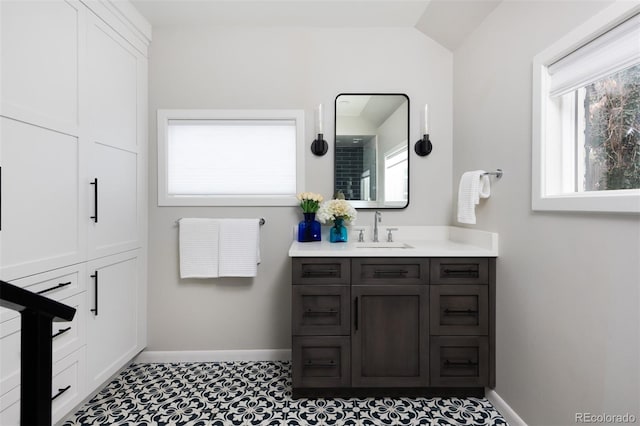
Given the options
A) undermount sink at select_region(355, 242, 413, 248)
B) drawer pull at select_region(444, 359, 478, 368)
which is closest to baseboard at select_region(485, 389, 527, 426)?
drawer pull at select_region(444, 359, 478, 368)

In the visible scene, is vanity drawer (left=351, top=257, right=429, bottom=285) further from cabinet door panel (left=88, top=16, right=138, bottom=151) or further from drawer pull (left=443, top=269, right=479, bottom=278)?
cabinet door panel (left=88, top=16, right=138, bottom=151)

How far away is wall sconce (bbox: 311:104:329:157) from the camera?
7.61ft

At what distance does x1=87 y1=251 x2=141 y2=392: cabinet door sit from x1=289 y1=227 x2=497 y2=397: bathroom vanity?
43.8 inches

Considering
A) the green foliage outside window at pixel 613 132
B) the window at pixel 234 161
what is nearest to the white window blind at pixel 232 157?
the window at pixel 234 161

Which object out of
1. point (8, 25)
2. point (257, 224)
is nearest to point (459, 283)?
point (257, 224)

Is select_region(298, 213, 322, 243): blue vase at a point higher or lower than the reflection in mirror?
lower

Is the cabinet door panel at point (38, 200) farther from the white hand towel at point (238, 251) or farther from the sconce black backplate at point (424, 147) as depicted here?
the sconce black backplate at point (424, 147)

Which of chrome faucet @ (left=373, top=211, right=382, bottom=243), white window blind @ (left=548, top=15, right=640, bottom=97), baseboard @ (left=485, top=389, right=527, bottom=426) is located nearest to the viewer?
white window blind @ (left=548, top=15, right=640, bottom=97)

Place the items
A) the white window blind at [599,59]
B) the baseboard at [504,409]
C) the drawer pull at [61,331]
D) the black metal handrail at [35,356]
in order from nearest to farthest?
the black metal handrail at [35,356] < the white window blind at [599,59] < the drawer pull at [61,331] < the baseboard at [504,409]

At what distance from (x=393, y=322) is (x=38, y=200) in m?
1.86

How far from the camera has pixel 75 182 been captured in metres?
1.65

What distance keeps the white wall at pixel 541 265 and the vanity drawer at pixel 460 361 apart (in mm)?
91

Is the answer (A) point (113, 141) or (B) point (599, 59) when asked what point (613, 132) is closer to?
(B) point (599, 59)

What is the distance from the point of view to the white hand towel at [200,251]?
7.52 feet
